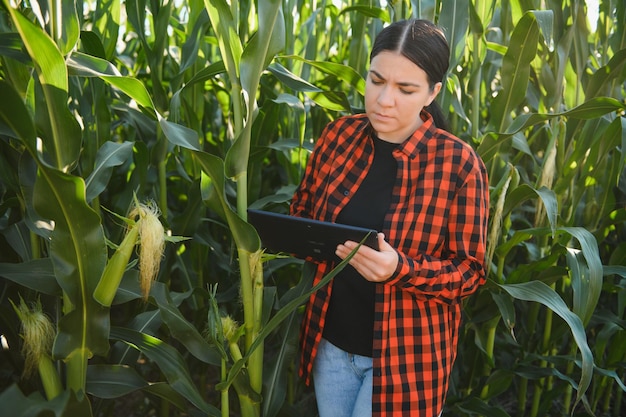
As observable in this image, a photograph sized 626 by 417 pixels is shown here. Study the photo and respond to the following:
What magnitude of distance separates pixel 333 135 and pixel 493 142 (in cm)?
44

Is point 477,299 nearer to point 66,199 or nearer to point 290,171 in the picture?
point 290,171

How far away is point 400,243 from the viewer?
4.86 feet

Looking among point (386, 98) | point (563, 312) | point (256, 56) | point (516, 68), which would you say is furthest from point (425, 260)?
point (516, 68)

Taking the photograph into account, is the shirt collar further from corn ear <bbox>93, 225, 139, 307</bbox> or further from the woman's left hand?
corn ear <bbox>93, 225, 139, 307</bbox>

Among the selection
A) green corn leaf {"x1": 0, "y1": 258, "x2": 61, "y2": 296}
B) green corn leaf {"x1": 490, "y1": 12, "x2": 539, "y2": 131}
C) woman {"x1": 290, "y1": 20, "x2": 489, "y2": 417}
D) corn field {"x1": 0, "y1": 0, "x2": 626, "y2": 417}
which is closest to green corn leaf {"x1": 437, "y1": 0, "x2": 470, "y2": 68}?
corn field {"x1": 0, "y1": 0, "x2": 626, "y2": 417}

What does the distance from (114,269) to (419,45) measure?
0.77 m

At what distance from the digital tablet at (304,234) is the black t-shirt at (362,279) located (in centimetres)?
11

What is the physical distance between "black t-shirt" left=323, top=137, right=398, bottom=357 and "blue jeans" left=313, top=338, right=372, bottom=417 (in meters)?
0.03

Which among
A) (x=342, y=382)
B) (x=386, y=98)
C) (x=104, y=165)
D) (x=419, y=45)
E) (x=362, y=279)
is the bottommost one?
(x=342, y=382)

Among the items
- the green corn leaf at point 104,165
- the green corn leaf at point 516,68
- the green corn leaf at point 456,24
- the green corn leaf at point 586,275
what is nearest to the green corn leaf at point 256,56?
the green corn leaf at point 104,165

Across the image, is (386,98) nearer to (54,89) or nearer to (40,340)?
(54,89)

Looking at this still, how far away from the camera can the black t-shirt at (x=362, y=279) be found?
1.54 metres

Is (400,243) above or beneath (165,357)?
above

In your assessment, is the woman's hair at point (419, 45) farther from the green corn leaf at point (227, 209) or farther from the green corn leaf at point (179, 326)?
the green corn leaf at point (179, 326)
